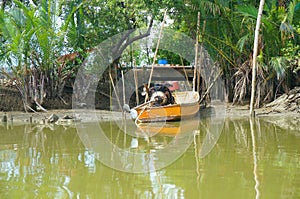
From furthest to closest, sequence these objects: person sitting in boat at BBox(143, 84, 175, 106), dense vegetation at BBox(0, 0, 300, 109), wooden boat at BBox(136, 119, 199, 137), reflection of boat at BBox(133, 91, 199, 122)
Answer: dense vegetation at BBox(0, 0, 300, 109)
person sitting in boat at BBox(143, 84, 175, 106)
reflection of boat at BBox(133, 91, 199, 122)
wooden boat at BBox(136, 119, 199, 137)

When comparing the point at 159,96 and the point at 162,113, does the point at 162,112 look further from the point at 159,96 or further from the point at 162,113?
the point at 159,96

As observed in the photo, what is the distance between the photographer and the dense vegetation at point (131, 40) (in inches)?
547

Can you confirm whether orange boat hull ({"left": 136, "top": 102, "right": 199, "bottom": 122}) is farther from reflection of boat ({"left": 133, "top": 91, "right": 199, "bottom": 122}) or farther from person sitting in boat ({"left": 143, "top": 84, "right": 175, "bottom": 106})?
person sitting in boat ({"left": 143, "top": 84, "right": 175, "bottom": 106})

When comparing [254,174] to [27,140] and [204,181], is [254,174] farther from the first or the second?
[27,140]

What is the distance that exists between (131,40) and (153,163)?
10033 millimetres

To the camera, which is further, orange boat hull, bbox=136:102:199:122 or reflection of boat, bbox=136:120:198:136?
orange boat hull, bbox=136:102:199:122

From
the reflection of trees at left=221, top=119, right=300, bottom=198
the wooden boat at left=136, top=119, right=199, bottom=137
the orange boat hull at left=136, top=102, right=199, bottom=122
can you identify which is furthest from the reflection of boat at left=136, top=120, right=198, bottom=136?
the reflection of trees at left=221, top=119, right=300, bottom=198

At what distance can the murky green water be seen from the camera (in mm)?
4996

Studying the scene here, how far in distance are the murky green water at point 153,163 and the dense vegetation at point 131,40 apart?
3961mm

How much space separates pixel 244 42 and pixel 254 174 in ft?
30.7

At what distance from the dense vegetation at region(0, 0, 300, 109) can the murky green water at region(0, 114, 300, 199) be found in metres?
3.96

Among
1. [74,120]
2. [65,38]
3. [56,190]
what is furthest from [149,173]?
[65,38]

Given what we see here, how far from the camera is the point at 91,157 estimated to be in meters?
7.30

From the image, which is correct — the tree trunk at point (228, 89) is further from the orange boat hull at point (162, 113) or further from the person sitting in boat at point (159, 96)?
A: the orange boat hull at point (162, 113)
